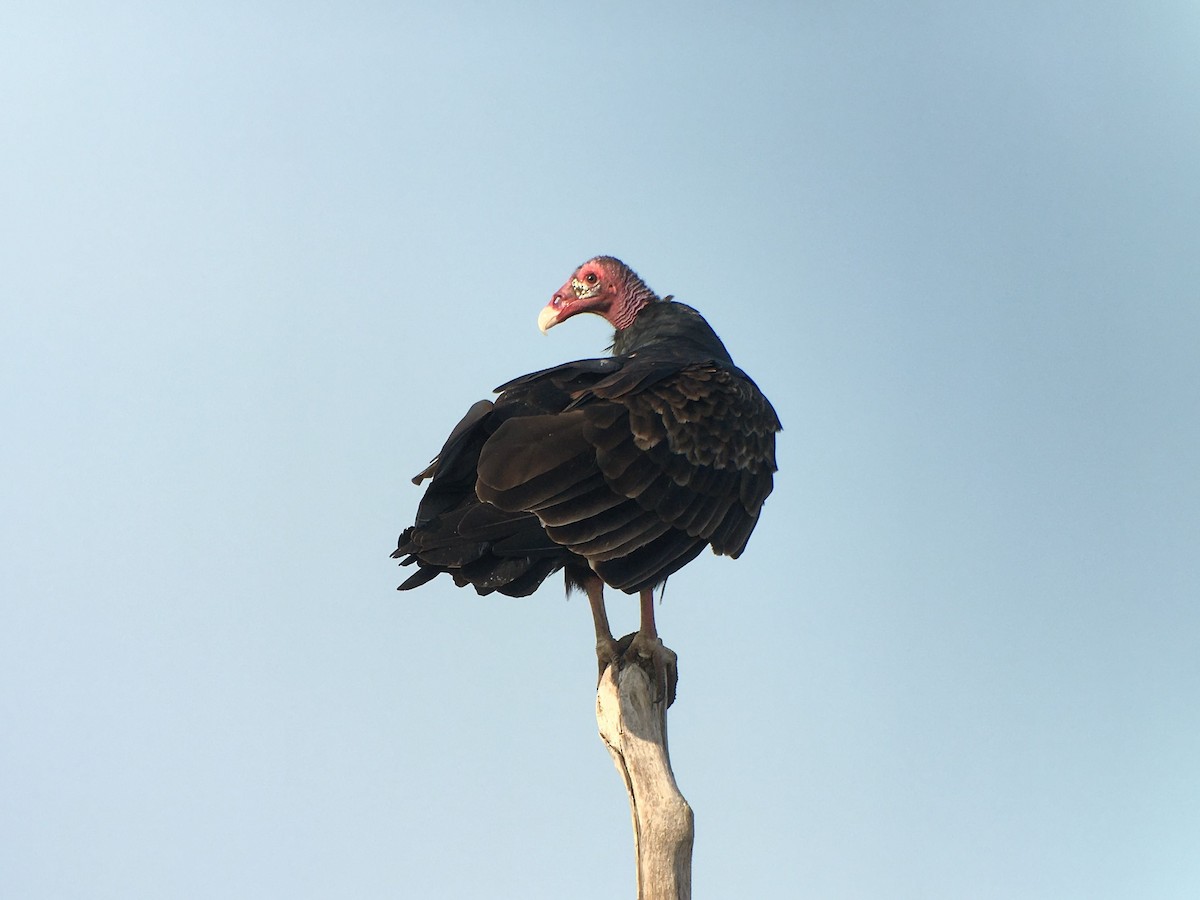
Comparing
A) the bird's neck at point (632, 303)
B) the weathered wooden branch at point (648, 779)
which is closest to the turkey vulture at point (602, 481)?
the weathered wooden branch at point (648, 779)

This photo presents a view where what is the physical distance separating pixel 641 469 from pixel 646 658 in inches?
27.4

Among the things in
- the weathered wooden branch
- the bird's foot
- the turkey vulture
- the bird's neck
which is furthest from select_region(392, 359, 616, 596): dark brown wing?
the bird's neck

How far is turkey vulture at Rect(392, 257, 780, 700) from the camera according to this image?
14.7ft

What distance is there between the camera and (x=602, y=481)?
4.62 metres

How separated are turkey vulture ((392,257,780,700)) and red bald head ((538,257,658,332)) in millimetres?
1011

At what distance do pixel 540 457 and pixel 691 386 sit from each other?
875 millimetres

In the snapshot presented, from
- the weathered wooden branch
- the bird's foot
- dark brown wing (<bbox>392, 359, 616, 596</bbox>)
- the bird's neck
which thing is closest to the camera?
the weathered wooden branch

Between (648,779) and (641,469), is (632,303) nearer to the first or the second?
(641,469)

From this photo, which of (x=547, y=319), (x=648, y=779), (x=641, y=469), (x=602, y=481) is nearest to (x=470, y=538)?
(x=602, y=481)

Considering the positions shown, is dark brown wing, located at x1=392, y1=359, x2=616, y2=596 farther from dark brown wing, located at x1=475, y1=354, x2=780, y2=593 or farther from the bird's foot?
the bird's foot

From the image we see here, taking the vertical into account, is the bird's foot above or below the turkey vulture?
below

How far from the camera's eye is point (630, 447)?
475 cm

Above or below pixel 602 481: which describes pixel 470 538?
below

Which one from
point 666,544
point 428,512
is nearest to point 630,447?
point 666,544
